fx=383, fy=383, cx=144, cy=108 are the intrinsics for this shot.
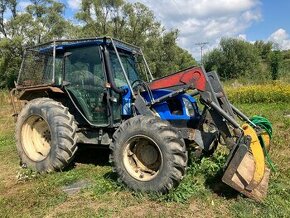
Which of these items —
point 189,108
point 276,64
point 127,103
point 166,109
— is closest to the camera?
point 166,109

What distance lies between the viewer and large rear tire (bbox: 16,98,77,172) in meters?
6.49

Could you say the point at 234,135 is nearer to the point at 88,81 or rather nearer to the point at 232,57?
the point at 88,81

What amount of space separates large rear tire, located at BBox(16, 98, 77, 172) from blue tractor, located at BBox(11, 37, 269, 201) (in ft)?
0.06

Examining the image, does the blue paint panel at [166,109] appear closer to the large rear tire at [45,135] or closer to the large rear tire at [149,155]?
the large rear tire at [149,155]

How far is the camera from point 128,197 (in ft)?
17.7

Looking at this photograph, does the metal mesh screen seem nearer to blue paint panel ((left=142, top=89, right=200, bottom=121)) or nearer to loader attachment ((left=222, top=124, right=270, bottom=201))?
blue paint panel ((left=142, top=89, right=200, bottom=121))

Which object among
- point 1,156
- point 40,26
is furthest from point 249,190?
point 40,26

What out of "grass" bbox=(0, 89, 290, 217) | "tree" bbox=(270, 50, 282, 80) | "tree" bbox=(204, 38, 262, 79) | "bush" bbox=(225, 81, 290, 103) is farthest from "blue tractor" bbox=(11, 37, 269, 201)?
"tree" bbox=(204, 38, 262, 79)

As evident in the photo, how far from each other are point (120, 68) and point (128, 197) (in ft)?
8.12

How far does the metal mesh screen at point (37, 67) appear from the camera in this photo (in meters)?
7.40

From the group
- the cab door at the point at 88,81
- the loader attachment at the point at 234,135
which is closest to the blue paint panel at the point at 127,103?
the cab door at the point at 88,81

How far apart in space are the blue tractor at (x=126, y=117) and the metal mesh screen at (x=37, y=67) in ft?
0.07

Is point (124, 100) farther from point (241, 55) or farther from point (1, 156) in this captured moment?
point (241, 55)

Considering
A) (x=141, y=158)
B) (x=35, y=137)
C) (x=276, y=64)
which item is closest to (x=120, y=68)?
(x=141, y=158)
